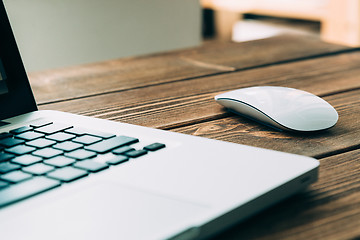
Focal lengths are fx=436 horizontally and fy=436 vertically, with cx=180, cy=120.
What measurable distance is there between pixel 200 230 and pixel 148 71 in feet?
1.96

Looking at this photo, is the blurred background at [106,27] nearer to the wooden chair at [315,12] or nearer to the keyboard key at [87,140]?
the wooden chair at [315,12]

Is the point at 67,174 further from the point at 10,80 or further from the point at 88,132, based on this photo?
the point at 10,80

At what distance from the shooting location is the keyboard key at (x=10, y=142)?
42cm

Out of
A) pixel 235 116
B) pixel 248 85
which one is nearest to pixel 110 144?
pixel 235 116

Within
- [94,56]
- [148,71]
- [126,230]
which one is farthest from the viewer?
[94,56]

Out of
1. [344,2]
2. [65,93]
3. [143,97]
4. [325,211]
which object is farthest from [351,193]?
[344,2]

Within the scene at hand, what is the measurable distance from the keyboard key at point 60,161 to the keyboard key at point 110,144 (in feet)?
0.08

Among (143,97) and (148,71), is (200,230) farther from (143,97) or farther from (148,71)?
(148,71)

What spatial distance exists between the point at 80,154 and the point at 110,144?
3 centimetres

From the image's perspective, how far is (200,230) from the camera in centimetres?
28

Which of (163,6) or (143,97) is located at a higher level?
(163,6)

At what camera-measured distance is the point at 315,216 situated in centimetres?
33

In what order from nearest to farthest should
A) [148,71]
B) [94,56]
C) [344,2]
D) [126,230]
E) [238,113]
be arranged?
[126,230] → [238,113] → [148,71] → [94,56] → [344,2]

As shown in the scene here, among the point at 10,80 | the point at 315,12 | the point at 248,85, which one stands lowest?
the point at 315,12
